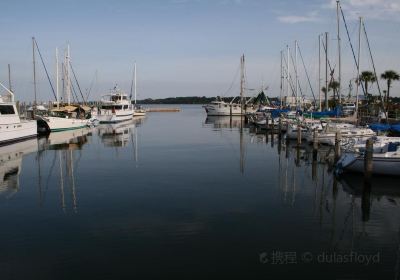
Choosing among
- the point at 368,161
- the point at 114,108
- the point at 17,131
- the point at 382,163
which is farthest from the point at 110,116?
the point at 368,161

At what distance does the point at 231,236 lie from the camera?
40.7 feet

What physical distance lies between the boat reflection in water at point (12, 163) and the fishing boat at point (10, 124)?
2.56 ft

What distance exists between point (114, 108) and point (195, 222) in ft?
210

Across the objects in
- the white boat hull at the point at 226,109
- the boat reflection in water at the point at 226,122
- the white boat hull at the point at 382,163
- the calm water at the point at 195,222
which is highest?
the white boat hull at the point at 226,109

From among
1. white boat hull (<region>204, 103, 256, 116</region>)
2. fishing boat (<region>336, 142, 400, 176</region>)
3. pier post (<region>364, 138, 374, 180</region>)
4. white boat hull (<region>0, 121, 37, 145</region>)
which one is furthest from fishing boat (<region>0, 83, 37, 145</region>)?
white boat hull (<region>204, 103, 256, 116</region>)

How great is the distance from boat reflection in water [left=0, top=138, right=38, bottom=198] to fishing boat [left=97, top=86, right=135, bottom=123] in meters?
29.8

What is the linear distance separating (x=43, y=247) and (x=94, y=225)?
7.14 ft

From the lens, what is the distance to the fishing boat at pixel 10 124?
36.3m

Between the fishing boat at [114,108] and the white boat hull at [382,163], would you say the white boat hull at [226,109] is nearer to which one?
the fishing boat at [114,108]

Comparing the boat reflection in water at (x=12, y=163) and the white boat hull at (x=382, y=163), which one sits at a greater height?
the white boat hull at (x=382, y=163)

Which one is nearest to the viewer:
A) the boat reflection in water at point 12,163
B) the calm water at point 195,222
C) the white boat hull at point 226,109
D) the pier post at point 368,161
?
the calm water at point 195,222

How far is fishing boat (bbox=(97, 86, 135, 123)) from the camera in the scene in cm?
7188

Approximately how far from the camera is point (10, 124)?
37625 mm

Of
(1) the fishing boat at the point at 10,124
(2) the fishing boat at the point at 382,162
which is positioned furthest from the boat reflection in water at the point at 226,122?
(2) the fishing boat at the point at 382,162
